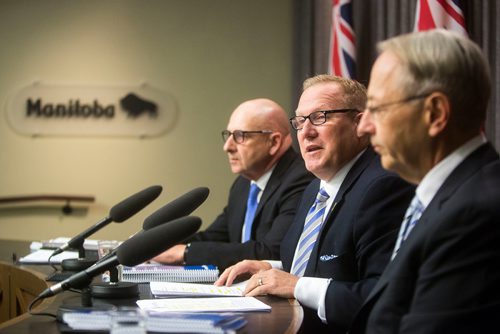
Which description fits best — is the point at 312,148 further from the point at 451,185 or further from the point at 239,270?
the point at 451,185

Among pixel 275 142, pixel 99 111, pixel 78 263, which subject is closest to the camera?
pixel 78 263

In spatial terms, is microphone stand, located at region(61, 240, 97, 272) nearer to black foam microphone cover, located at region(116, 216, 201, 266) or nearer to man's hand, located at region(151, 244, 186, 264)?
man's hand, located at region(151, 244, 186, 264)

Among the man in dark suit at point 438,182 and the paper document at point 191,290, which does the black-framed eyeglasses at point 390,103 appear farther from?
Answer: the paper document at point 191,290

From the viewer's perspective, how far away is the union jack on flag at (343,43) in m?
4.25

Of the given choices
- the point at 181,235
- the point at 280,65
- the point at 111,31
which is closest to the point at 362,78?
the point at 280,65

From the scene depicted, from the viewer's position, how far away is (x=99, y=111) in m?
5.51

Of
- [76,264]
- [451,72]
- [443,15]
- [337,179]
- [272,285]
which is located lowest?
[76,264]

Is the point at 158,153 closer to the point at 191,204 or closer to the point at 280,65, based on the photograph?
the point at 280,65

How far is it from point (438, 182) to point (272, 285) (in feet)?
2.22

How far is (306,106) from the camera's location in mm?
2463

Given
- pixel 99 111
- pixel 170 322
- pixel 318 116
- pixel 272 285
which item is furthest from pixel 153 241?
pixel 99 111

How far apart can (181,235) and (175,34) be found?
4.04 m

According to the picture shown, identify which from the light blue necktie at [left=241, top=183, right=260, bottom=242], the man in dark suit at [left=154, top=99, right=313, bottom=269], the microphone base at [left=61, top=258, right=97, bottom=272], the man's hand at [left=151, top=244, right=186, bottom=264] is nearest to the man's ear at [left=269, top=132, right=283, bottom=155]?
the man in dark suit at [left=154, top=99, right=313, bottom=269]

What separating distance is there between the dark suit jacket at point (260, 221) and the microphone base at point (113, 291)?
2.68 ft
